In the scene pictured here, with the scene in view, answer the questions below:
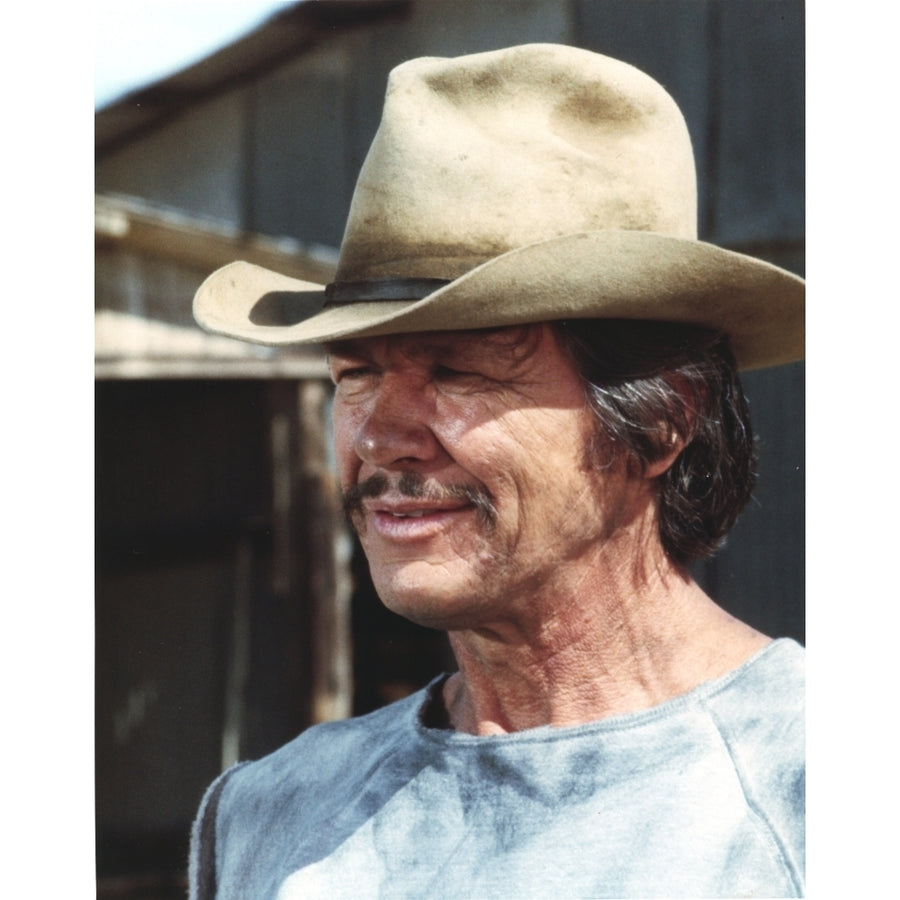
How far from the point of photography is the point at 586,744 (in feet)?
6.61

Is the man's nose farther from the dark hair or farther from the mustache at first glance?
the dark hair

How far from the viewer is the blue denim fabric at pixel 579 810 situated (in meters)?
1.89

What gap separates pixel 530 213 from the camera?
6.32 feet

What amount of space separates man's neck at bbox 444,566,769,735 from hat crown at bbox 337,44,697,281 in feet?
2.12

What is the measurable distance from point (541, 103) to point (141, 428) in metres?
2.00

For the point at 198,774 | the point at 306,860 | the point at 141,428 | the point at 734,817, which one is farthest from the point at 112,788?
the point at 734,817

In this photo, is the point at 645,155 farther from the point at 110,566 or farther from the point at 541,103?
the point at 110,566

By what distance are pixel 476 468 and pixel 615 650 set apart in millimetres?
423

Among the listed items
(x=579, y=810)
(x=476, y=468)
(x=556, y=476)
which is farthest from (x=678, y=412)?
(x=579, y=810)

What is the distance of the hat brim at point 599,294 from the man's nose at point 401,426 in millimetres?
109

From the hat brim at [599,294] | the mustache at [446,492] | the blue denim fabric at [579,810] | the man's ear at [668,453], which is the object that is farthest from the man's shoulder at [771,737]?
the hat brim at [599,294]

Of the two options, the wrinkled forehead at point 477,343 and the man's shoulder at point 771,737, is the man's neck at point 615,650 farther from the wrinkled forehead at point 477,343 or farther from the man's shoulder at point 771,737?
the wrinkled forehead at point 477,343

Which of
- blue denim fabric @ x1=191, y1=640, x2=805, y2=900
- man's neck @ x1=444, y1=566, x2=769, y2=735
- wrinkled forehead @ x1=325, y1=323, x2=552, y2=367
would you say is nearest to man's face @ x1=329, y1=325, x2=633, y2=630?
wrinkled forehead @ x1=325, y1=323, x2=552, y2=367


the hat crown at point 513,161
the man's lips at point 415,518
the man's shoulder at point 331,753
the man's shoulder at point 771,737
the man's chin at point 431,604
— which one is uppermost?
the hat crown at point 513,161
